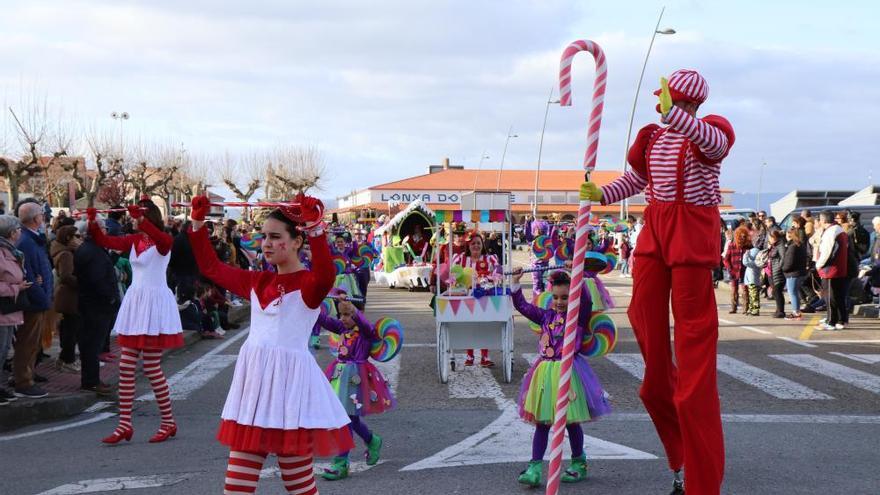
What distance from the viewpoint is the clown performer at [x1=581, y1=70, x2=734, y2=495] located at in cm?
468

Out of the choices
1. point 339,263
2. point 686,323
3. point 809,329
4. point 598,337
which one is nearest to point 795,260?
point 809,329

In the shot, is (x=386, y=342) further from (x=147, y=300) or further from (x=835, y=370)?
(x=835, y=370)

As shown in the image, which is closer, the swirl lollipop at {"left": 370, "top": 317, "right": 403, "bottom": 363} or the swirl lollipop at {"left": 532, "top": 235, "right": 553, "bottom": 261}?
the swirl lollipop at {"left": 370, "top": 317, "right": 403, "bottom": 363}

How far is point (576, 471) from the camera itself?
5.91m

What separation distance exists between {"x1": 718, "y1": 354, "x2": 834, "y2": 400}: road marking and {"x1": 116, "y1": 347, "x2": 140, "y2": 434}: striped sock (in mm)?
6202

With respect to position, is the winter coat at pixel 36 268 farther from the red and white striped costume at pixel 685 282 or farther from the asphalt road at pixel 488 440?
the red and white striped costume at pixel 685 282

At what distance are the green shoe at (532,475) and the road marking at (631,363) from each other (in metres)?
4.74

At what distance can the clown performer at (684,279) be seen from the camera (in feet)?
15.4

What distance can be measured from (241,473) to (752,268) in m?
15.0

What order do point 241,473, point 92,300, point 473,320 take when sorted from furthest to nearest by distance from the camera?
point 473,320, point 92,300, point 241,473

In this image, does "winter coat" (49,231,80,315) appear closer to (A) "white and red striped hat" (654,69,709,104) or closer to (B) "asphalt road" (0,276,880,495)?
(B) "asphalt road" (0,276,880,495)

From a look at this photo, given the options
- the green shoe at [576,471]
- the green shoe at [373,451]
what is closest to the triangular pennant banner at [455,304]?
the green shoe at [373,451]

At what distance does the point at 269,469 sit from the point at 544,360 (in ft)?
6.86

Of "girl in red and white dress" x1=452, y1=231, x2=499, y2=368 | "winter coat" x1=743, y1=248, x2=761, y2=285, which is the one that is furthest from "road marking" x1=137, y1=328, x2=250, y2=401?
"winter coat" x1=743, y1=248, x2=761, y2=285
